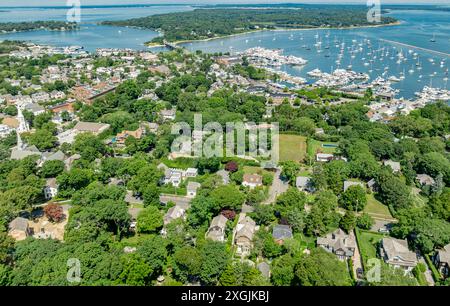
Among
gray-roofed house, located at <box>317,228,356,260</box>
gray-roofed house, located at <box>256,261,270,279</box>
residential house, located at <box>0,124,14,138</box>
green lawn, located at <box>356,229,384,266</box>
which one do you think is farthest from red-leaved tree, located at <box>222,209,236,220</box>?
residential house, located at <box>0,124,14,138</box>

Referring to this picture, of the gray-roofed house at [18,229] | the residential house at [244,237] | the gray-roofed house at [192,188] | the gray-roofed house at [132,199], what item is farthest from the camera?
the gray-roofed house at [192,188]

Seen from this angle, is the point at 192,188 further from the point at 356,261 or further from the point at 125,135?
the point at 125,135

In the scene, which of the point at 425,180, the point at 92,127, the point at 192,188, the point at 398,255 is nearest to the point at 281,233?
the point at 398,255

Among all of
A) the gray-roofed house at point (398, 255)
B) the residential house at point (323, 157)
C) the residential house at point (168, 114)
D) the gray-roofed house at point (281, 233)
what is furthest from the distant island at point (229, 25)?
the gray-roofed house at point (398, 255)

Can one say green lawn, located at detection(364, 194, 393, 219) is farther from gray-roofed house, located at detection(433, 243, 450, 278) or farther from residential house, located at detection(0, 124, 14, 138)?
residential house, located at detection(0, 124, 14, 138)

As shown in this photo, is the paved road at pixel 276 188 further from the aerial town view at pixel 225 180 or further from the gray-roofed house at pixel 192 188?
the gray-roofed house at pixel 192 188

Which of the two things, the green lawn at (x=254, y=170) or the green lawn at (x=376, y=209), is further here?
the green lawn at (x=254, y=170)

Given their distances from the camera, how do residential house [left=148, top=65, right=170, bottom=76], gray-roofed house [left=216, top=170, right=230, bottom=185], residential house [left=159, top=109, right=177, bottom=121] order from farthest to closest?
residential house [left=148, top=65, right=170, bottom=76], residential house [left=159, top=109, right=177, bottom=121], gray-roofed house [left=216, top=170, right=230, bottom=185]
